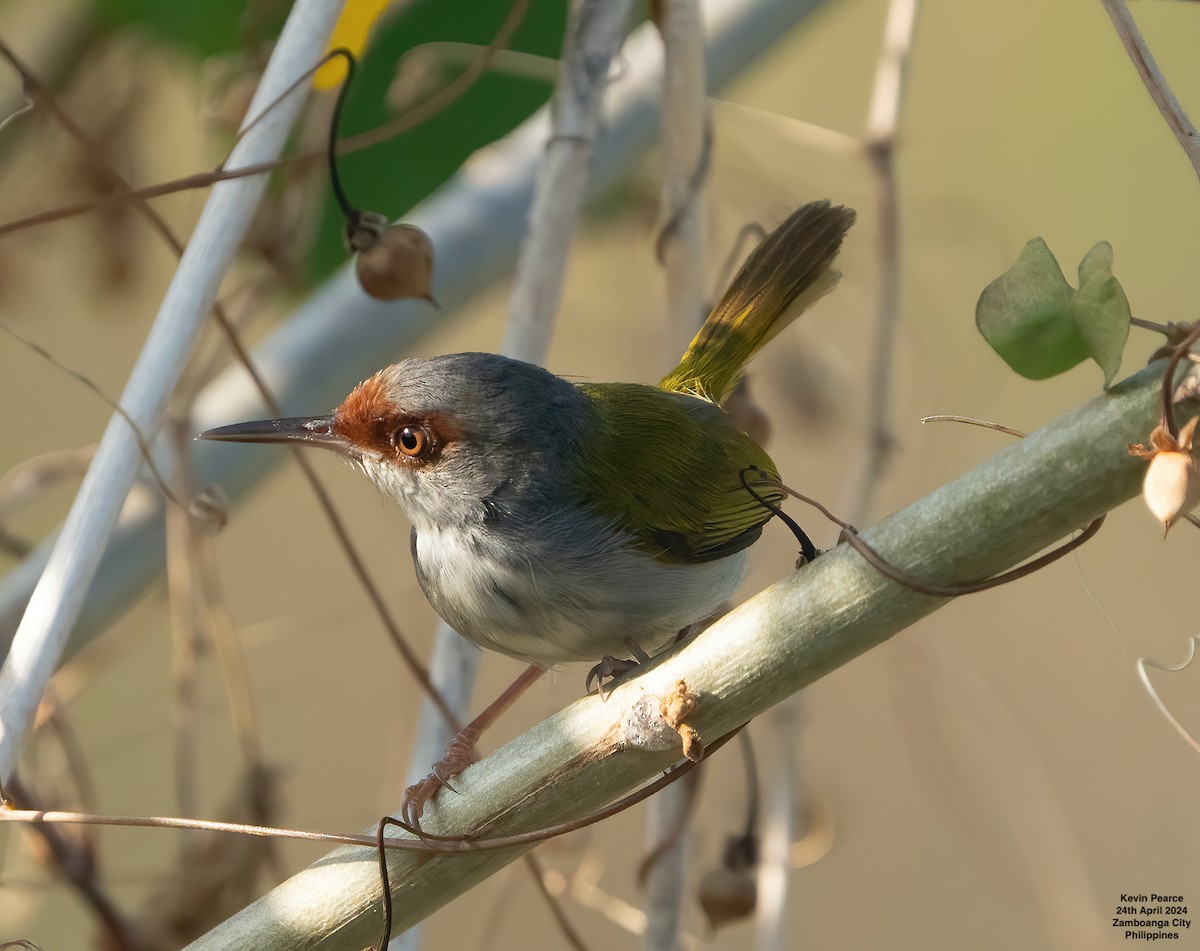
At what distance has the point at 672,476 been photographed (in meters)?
1.99

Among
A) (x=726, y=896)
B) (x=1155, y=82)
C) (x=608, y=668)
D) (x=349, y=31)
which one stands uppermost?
(x=349, y=31)

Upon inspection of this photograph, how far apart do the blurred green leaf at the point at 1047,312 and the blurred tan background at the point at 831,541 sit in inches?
54.8

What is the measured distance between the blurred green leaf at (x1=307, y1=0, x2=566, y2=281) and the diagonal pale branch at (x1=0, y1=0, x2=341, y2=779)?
1074 millimetres

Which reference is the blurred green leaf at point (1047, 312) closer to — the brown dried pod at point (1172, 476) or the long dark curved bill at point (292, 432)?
the brown dried pod at point (1172, 476)

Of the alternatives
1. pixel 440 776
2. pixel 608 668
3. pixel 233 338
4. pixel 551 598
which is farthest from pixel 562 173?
pixel 440 776

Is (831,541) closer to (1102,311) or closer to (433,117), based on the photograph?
(433,117)

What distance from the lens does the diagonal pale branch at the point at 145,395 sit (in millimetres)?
1391

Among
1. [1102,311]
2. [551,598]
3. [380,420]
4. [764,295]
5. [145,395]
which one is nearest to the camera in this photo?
[1102,311]

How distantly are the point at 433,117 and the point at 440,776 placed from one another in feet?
5.71

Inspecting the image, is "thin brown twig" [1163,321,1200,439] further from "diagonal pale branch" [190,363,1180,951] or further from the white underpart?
the white underpart

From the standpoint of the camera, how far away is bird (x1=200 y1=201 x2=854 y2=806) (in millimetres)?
1792

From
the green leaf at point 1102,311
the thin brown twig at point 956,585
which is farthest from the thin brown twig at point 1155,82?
the thin brown twig at point 956,585

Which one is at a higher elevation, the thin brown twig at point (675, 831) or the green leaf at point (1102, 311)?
the green leaf at point (1102, 311)

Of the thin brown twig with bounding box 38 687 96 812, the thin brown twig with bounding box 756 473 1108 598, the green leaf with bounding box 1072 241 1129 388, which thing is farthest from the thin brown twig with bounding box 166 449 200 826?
the green leaf with bounding box 1072 241 1129 388
